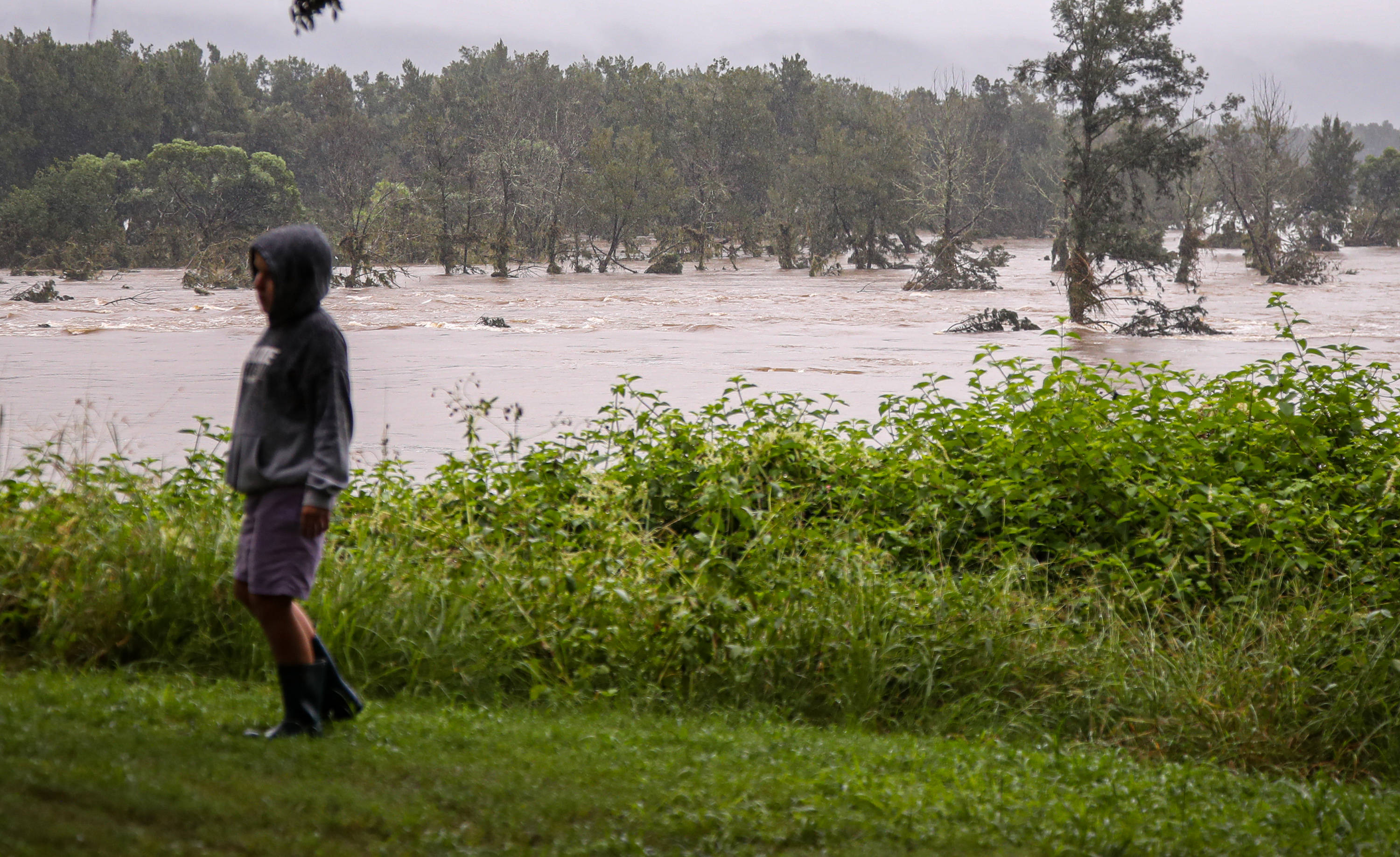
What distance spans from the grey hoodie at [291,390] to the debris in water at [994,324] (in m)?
18.8

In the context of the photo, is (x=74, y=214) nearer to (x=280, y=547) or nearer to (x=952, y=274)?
(x=952, y=274)

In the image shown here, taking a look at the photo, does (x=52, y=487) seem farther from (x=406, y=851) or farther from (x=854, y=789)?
(x=854, y=789)

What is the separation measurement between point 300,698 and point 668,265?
38780mm

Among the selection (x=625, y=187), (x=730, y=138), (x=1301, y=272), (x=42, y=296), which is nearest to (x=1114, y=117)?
(x=1301, y=272)

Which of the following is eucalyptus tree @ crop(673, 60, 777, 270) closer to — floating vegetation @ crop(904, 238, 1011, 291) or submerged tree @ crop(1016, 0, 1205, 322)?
floating vegetation @ crop(904, 238, 1011, 291)

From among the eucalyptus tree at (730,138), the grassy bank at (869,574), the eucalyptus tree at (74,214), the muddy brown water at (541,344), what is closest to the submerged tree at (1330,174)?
the muddy brown water at (541,344)

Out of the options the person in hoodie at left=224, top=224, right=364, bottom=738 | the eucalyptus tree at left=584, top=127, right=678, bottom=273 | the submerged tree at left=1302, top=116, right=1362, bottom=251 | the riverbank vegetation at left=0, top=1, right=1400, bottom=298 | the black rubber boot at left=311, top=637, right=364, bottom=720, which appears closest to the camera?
the person in hoodie at left=224, top=224, right=364, bottom=738

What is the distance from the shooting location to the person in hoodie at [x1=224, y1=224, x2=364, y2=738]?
338cm

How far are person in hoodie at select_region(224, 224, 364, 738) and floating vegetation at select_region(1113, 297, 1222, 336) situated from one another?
61.7 feet

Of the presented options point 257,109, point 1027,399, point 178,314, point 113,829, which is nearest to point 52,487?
point 113,829

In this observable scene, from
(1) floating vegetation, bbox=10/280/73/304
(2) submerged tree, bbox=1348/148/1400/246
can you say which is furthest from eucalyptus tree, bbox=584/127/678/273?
(2) submerged tree, bbox=1348/148/1400/246

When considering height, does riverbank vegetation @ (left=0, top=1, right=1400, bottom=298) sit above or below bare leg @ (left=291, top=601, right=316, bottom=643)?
above

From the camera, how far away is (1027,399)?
7.47 metres

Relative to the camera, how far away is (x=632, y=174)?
4431cm
